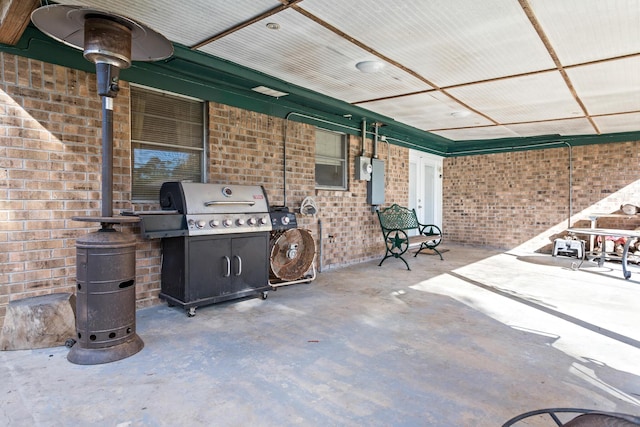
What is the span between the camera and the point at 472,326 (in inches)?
139

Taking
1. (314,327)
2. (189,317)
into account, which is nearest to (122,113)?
(189,317)

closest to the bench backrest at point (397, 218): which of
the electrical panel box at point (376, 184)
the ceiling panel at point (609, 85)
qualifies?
the electrical panel box at point (376, 184)

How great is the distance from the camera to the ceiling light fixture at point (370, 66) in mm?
4047

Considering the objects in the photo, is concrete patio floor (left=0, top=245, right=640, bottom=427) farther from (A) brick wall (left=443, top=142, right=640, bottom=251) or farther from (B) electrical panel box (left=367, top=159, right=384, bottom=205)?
(A) brick wall (left=443, top=142, right=640, bottom=251)

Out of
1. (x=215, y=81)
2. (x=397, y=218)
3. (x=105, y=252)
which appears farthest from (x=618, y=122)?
(x=105, y=252)

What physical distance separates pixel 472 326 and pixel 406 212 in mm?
4288

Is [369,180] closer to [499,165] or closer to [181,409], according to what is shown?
[499,165]

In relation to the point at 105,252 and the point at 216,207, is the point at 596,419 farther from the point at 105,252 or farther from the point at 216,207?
the point at 216,207

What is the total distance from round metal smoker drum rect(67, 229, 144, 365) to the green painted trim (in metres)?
1.83

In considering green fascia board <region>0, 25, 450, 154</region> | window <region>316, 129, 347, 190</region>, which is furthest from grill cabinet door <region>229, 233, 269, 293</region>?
window <region>316, 129, 347, 190</region>

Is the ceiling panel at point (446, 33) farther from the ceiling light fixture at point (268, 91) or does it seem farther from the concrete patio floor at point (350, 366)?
the concrete patio floor at point (350, 366)

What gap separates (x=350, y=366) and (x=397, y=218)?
4949 millimetres

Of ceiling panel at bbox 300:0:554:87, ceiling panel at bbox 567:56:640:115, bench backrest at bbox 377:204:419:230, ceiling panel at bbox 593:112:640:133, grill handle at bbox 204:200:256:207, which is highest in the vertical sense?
ceiling panel at bbox 300:0:554:87

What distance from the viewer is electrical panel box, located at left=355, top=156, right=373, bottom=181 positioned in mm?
6773
